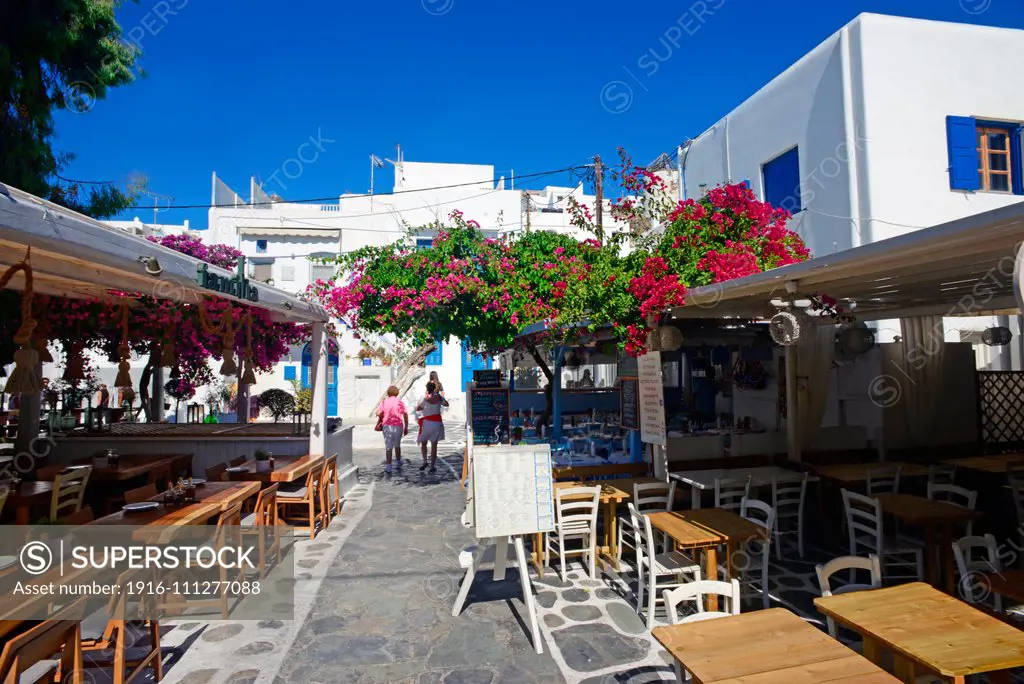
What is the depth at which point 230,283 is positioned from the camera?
563cm

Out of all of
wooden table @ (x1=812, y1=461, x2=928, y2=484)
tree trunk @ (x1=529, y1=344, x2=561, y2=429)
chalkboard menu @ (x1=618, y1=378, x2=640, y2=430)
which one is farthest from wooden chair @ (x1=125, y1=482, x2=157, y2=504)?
wooden table @ (x1=812, y1=461, x2=928, y2=484)

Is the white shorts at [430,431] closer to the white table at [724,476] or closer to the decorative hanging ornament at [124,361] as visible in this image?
the decorative hanging ornament at [124,361]

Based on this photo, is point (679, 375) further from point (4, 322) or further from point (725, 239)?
point (4, 322)

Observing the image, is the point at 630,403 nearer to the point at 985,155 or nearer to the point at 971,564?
the point at 971,564

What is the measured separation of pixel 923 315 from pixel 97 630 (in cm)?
1015

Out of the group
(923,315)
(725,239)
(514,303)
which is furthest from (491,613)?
(923,315)

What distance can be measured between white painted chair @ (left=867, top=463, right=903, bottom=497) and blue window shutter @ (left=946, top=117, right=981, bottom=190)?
6666 millimetres

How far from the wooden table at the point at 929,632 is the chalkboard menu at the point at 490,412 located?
650 cm

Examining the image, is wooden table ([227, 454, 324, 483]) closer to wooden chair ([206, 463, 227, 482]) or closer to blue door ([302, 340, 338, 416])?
wooden chair ([206, 463, 227, 482])

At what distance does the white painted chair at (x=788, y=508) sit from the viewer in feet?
19.3

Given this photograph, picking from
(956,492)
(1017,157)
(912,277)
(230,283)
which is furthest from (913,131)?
(230,283)

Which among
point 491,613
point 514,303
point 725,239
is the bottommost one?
point 491,613

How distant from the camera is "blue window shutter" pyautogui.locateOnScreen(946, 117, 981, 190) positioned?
1002cm

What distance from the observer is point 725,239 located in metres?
7.46
